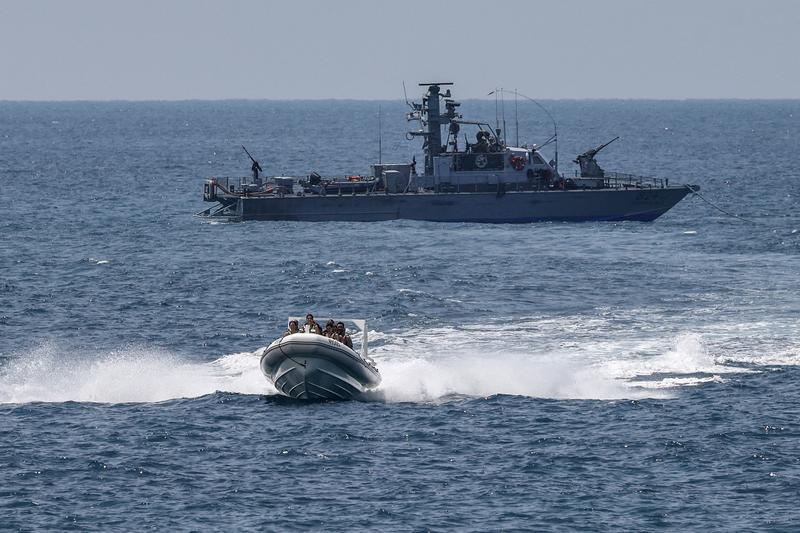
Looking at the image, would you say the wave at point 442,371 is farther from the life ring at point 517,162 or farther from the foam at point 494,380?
the life ring at point 517,162

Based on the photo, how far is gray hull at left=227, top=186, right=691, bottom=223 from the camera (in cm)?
9950

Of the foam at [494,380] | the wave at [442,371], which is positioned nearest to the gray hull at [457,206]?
the wave at [442,371]

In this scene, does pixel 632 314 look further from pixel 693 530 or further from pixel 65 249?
pixel 65 249

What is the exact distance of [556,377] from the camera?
5422 cm

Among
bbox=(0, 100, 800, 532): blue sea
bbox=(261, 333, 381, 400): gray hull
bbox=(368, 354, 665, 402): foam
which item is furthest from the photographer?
bbox=(368, 354, 665, 402): foam

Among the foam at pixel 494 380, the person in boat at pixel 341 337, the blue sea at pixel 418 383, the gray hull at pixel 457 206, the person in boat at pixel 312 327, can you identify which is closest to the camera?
the blue sea at pixel 418 383

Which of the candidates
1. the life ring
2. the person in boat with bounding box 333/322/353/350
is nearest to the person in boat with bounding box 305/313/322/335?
the person in boat with bounding box 333/322/353/350

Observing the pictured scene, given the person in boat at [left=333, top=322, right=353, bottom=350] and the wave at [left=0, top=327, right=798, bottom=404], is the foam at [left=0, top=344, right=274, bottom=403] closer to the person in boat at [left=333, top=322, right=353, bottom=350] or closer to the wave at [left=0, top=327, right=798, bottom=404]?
the wave at [left=0, top=327, right=798, bottom=404]

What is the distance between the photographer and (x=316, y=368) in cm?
5003

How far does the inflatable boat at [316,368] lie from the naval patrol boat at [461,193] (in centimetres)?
4852

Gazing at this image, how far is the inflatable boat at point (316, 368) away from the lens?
162 ft

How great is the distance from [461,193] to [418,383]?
155 ft

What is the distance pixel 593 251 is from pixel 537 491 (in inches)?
1873

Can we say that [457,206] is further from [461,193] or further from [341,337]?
[341,337]
